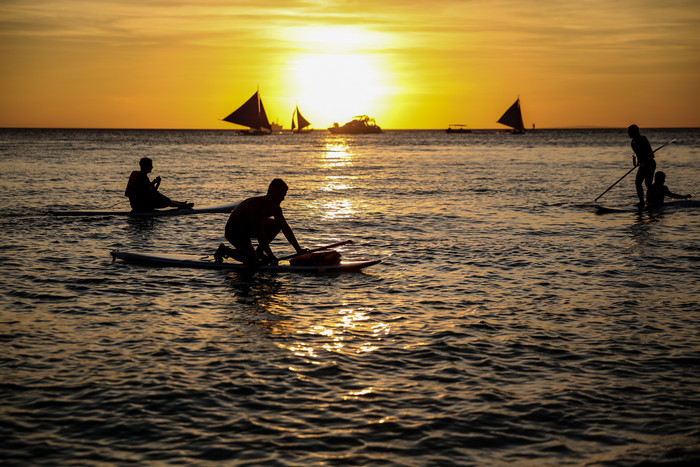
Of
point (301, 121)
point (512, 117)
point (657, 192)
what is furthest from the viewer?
point (301, 121)

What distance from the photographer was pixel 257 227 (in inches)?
509

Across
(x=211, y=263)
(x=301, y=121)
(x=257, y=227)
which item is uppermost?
(x=301, y=121)

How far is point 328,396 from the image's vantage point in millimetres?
7066

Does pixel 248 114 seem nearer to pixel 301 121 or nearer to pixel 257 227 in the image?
pixel 301 121

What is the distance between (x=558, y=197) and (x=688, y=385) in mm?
24250

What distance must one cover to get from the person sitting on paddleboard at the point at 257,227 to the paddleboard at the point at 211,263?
0.16 m

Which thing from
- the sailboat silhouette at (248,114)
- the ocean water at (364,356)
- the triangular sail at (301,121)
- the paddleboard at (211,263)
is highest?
the triangular sail at (301,121)

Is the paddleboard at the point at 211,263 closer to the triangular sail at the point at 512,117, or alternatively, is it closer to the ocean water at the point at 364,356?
the ocean water at the point at 364,356

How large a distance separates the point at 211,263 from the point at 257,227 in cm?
172

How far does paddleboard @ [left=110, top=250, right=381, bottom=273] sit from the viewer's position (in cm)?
1338

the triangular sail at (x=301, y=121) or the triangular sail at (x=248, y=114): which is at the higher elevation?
the triangular sail at (x=301, y=121)

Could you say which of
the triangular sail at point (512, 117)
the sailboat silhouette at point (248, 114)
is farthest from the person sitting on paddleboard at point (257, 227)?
the triangular sail at point (512, 117)

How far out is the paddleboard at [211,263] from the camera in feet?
43.9

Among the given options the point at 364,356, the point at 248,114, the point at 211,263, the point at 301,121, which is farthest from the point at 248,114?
the point at 364,356
